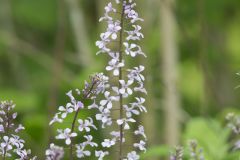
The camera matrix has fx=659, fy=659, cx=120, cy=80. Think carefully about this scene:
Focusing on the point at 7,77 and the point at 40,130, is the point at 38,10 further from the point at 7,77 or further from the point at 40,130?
the point at 40,130

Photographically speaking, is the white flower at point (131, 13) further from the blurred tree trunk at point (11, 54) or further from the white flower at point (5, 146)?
the blurred tree trunk at point (11, 54)

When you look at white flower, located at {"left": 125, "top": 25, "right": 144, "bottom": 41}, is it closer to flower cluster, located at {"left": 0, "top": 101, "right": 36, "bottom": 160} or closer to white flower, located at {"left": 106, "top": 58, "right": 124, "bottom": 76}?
white flower, located at {"left": 106, "top": 58, "right": 124, "bottom": 76}

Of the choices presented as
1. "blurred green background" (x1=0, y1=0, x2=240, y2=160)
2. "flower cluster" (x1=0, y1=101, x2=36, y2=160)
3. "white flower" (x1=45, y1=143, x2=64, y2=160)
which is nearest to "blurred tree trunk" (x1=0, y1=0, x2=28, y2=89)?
"blurred green background" (x1=0, y1=0, x2=240, y2=160)

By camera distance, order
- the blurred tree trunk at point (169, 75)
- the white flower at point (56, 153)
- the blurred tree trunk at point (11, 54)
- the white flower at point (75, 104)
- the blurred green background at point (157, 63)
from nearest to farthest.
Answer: the white flower at point (56, 153) < the white flower at point (75, 104) < the blurred green background at point (157, 63) < the blurred tree trunk at point (169, 75) < the blurred tree trunk at point (11, 54)

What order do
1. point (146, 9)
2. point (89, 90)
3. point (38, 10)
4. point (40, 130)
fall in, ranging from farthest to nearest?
point (38, 10)
point (40, 130)
point (146, 9)
point (89, 90)

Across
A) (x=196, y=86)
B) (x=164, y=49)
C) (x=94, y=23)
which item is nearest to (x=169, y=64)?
(x=164, y=49)

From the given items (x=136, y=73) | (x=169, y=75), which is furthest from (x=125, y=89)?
(x=169, y=75)

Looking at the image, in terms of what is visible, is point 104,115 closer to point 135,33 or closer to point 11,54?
point 135,33

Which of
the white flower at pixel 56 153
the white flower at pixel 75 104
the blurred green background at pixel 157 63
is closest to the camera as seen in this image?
the white flower at pixel 56 153

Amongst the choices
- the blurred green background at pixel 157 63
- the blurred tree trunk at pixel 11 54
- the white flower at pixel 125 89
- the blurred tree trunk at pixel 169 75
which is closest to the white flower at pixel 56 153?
the white flower at pixel 125 89
